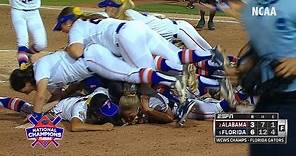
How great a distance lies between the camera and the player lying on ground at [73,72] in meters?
7.36

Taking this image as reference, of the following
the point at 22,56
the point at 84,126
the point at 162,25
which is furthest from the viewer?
the point at 22,56

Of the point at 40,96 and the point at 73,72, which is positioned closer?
the point at 40,96

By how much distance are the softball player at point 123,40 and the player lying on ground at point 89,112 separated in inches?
19.4

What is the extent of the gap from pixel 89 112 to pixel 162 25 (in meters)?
1.92

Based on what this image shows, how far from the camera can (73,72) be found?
760cm

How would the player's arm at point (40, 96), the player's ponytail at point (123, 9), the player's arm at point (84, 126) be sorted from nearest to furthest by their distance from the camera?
the player's arm at point (84, 126) → the player's arm at point (40, 96) → the player's ponytail at point (123, 9)

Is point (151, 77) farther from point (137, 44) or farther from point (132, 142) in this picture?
point (132, 142)

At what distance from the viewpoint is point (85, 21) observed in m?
7.91

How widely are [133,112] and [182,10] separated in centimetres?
1630

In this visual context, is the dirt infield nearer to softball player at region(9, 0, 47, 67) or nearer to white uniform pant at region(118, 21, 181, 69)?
white uniform pant at region(118, 21, 181, 69)

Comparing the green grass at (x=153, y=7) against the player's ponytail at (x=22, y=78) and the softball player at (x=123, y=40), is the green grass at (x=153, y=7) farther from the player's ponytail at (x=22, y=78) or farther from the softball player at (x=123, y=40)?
the player's ponytail at (x=22, y=78)

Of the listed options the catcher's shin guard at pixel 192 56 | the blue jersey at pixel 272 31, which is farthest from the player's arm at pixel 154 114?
the blue jersey at pixel 272 31

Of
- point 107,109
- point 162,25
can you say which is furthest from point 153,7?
point 107,109

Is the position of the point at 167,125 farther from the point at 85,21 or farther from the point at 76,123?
the point at 85,21
